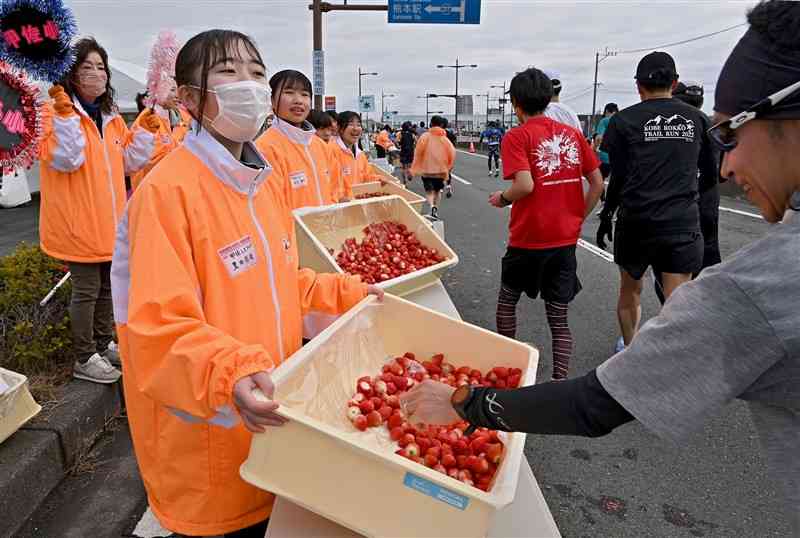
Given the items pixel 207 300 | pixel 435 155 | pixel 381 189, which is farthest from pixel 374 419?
pixel 435 155

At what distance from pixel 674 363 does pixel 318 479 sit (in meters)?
0.93

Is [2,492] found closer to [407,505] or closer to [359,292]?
[359,292]

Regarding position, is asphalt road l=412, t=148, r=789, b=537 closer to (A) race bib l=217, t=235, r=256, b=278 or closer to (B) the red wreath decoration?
(A) race bib l=217, t=235, r=256, b=278

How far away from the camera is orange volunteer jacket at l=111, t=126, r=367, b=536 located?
1355mm

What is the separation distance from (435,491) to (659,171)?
3033 mm

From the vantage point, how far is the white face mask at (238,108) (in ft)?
5.56

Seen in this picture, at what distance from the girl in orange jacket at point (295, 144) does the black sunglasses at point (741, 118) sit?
3253 mm

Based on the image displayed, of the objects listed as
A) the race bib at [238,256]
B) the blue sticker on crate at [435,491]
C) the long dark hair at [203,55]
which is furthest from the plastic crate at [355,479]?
the long dark hair at [203,55]

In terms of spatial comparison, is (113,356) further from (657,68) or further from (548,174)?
(657,68)

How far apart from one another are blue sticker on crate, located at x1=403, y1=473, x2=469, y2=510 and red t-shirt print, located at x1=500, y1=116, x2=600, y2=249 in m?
2.45

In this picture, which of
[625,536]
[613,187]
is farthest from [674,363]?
[613,187]

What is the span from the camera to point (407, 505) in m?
1.38

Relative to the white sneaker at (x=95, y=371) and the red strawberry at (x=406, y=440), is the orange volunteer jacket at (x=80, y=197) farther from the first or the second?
the red strawberry at (x=406, y=440)

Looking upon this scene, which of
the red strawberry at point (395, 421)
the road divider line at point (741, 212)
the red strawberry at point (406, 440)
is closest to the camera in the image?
the red strawberry at point (406, 440)
